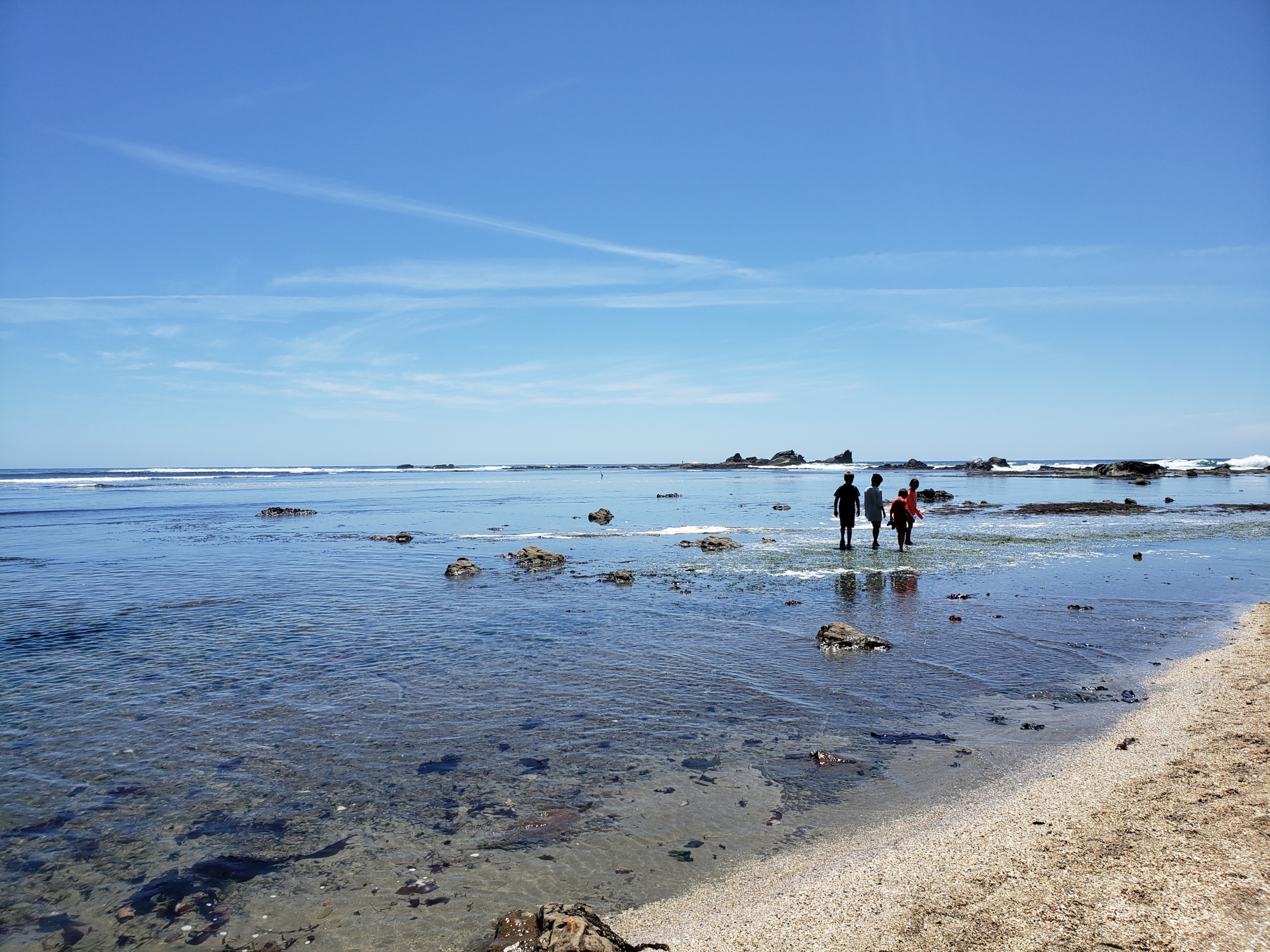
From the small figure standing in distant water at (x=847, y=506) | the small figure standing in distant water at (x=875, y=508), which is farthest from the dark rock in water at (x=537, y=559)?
the small figure standing in distant water at (x=875, y=508)

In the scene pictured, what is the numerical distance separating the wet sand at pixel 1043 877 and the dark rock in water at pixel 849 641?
4.89 metres

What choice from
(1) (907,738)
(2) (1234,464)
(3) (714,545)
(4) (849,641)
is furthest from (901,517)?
(2) (1234,464)

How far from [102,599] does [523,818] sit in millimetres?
15927

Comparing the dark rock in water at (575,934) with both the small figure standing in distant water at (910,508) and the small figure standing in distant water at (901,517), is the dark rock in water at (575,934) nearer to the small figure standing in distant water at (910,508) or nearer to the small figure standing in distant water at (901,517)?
the small figure standing in distant water at (901,517)

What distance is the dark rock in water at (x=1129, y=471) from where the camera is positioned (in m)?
81.2

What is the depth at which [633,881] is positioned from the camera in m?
5.46

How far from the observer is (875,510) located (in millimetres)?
25391

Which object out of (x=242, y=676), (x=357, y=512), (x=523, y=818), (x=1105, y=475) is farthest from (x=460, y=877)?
(x=1105, y=475)

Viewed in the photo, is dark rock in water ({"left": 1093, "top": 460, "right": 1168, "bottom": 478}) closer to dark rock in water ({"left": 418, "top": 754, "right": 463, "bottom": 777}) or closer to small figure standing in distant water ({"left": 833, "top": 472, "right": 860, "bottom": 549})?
small figure standing in distant water ({"left": 833, "top": 472, "right": 860, "bottom": 549})

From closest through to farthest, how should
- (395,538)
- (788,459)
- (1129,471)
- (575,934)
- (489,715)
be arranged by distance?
(575,934)
(489,715)
(395,538)
(1129,471)
(788,459)

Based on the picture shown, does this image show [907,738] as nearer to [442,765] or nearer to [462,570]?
[442,765]

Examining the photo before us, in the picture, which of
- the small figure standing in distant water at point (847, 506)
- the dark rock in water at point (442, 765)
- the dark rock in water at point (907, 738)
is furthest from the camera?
the small figure standing in distant water at point (847, 506)

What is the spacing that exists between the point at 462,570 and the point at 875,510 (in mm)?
14731

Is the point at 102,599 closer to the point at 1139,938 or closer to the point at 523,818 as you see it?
the point at 523,818
